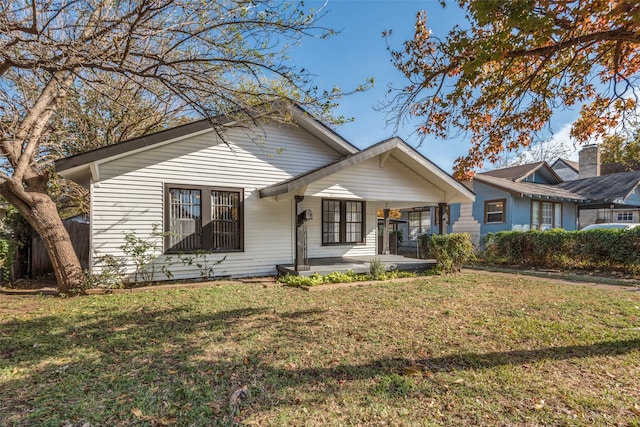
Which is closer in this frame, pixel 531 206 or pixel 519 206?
pixel 519 206

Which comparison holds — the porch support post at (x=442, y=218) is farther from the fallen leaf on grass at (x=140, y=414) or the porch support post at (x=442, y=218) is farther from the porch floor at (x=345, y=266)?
the fallen leaf on grass at (x=140, y=414)

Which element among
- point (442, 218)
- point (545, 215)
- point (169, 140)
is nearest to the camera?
point (169, 140)

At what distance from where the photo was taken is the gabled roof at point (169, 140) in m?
7.25

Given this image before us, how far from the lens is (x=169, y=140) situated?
8.42 meters

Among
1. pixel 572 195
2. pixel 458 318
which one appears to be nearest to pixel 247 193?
pixel 458 318

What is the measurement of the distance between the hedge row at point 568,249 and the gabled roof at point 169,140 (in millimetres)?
7993

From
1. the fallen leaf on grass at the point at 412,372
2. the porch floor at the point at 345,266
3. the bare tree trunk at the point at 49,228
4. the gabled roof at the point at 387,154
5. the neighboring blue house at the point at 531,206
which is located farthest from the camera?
the neighboring blue house at the point at 531,206

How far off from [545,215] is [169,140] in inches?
772

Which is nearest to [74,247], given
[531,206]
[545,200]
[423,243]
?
[423,243]

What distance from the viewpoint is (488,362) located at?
3.80 metres

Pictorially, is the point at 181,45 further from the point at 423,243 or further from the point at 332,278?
the point at 423,243

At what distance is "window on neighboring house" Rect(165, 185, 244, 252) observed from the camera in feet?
28.6

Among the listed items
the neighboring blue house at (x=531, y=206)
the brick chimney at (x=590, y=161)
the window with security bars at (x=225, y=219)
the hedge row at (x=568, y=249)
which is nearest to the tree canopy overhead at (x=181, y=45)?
the window with security bars at (x=225, y=219)

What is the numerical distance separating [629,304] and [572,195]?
50.9ft
